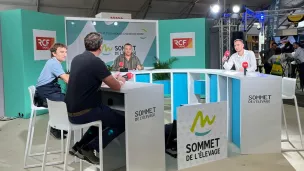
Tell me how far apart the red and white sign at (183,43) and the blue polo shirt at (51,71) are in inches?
196

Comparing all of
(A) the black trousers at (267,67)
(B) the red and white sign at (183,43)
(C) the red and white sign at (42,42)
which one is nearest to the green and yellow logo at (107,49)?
(C) the red and white sign at (42,42)

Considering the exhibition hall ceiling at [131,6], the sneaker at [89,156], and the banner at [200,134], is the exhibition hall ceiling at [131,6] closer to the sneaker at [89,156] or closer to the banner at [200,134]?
the banner at [200,134]

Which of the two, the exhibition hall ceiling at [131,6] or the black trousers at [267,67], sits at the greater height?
the exhibition hall ceiling at [131,6]

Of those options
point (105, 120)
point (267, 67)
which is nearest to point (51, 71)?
point (105, 120)

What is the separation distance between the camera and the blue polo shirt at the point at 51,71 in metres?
3.75

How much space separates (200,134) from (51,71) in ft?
5.91

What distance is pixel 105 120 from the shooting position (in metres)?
2.91

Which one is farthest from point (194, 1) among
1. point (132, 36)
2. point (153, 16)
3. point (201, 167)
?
point (201, 167)

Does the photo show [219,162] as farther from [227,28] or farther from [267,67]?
[267,67]

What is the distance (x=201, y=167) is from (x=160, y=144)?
54 cm

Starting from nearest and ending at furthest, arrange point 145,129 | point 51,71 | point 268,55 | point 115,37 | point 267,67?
1. point 145,129
2. point 51,71
3. point 115,37
4. point 267,67
5. point 268,55

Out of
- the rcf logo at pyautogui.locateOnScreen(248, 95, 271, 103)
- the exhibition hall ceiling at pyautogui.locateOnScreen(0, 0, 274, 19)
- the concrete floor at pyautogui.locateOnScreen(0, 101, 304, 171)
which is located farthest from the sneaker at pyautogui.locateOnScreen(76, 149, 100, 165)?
the exhibition hall ceiling at pyautogui.locateOnScreen(0, 0, 274, 19)

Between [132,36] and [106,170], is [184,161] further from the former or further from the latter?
[132,36]

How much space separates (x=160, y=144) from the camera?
3.27 metres
